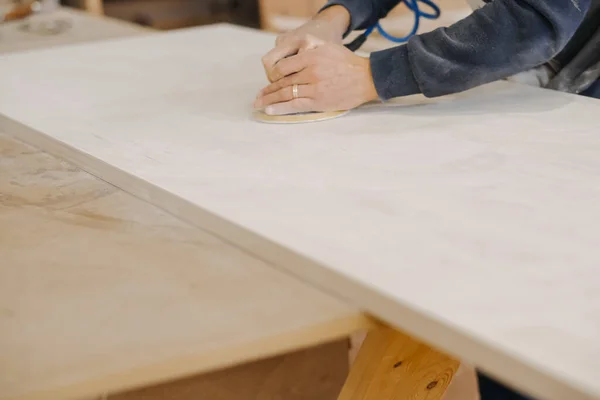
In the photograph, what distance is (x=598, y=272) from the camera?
0.51 m

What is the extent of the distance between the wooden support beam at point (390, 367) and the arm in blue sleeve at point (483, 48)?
1.15ft

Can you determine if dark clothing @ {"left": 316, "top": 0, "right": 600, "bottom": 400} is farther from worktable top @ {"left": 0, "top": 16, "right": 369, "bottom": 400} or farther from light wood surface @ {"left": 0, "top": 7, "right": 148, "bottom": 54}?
light wood surface @ {"left": 0, "top": 7, "right": 148, "bottom": 54}

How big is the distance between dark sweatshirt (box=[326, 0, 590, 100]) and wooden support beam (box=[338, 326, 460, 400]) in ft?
1.15

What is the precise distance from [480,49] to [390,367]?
410mm

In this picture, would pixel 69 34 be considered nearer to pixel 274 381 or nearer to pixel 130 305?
pixel 274 381

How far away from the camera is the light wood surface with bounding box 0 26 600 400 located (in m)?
0.46

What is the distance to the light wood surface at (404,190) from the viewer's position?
0.46 meters

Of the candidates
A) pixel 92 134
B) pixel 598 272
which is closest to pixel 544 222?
pixel 598 272

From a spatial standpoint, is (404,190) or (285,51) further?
(285,51)

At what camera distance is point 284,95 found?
0.89 metres

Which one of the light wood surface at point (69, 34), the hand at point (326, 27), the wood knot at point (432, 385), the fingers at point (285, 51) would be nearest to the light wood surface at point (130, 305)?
the wood knot at point (432, 385)

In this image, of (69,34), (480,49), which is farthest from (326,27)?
(69,34)

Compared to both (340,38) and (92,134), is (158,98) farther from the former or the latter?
(340,38)

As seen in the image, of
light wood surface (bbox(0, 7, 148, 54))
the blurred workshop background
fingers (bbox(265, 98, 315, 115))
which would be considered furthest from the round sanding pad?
light wood surface (bbox(0, 7, 148, 54))
